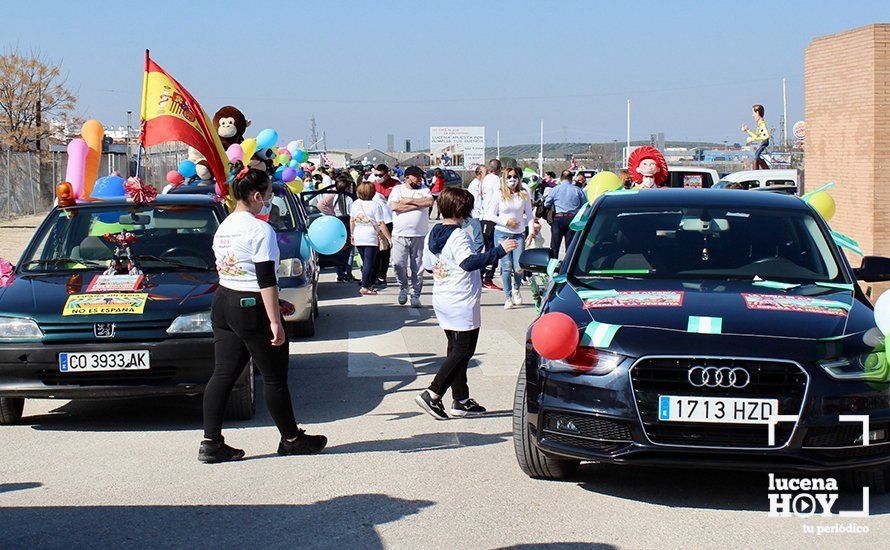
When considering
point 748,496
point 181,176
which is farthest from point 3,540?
point 181,176

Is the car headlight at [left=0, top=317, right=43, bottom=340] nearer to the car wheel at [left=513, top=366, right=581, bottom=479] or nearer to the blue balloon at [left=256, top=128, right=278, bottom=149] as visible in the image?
the car wheel at [left=513, top=366, right=581, bottom=479]

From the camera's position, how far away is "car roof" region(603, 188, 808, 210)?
7.55m

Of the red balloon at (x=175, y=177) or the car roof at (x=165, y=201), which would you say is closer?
the car roof at (x=165, y=201)

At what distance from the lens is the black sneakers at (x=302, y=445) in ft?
23.6

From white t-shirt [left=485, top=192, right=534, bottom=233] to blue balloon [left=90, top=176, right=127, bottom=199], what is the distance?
620 cm

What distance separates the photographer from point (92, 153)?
993cm

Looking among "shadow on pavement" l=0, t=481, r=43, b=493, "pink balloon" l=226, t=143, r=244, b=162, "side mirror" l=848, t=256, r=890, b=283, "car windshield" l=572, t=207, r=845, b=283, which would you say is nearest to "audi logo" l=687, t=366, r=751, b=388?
"car windshield" l=572, t=207, r=845, b=283

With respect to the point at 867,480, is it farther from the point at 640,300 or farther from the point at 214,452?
the point at 214,452

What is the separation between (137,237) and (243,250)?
275 centimetres

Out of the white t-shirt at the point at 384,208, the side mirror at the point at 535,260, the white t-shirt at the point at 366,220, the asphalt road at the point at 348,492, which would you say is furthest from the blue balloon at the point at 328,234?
the white t-shirt at the point at 384,208

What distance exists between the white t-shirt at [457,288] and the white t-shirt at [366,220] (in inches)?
328

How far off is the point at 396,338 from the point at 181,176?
428 centimetres

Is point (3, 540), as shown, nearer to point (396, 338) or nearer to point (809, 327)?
point (809, 327)

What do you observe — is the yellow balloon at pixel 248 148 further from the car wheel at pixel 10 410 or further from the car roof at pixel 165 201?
the car wheel at pixel 10 410
